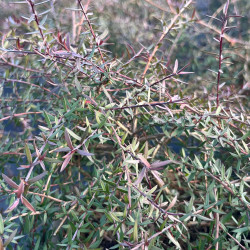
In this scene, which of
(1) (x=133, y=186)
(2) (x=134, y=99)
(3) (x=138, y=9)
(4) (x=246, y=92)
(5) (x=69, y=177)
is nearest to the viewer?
(1) (x=133, y=186)

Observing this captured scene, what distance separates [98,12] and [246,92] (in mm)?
655

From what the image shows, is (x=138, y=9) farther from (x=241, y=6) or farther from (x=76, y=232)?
(x=76, y=232)

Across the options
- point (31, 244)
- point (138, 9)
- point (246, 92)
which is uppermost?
point (138, 9)

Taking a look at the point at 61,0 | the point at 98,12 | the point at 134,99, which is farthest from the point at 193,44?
the point at 134,99

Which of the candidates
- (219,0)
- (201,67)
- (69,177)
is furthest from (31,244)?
(219,0)

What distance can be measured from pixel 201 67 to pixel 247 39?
0.72 feet

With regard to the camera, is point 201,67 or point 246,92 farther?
point 201,67

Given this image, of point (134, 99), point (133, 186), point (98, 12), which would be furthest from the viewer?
point (98, 12)

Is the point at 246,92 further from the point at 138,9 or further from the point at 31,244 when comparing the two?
the point at 31,244

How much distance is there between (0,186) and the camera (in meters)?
0.57

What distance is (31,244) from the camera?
70 cm

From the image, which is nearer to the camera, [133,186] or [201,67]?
[133,186]

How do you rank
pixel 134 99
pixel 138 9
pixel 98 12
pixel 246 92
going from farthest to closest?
1. pixel 138 9
2. pixel 98 12
3. pixel 246 92
4. pixel 134 99

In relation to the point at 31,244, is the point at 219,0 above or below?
above
